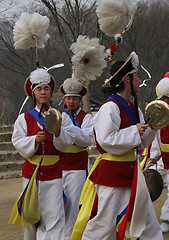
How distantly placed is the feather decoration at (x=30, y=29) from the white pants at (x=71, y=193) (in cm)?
169

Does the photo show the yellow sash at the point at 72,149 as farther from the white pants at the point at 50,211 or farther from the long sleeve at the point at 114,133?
the long sleeve at the point at 114,133

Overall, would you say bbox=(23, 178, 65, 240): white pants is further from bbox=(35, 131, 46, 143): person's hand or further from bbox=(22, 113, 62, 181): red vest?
bbox=(35, 131, 46, 143): person's hand

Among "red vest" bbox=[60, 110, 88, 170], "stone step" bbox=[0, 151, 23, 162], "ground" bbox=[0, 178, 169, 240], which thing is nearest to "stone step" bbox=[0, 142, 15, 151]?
"stone step" bbox=[0, 151, 23, 162]

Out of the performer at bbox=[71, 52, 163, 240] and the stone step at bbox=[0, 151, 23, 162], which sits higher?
the performer at bbox=[71, 52, 163, 240]

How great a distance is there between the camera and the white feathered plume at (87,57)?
4.60m

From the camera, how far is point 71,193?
503 centimetres

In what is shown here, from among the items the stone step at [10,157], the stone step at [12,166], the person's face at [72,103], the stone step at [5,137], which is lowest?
the stone step at [12,166]

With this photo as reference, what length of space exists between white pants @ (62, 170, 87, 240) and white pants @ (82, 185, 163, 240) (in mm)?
1495

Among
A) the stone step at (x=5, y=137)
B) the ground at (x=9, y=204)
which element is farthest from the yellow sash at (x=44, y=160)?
the stone step at (x=5, y=137)

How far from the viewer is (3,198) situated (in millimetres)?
8406

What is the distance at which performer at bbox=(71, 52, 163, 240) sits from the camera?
3293mm

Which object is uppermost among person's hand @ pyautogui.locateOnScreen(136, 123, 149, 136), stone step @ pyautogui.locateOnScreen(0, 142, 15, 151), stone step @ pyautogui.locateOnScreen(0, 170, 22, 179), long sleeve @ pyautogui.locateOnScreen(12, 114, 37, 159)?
person's hand @ pyautogui.locateOnScreen(136, 123, 149, 136)

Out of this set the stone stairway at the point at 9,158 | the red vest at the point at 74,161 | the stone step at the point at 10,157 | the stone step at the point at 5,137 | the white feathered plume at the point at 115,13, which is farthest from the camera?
the stone step at the point at 5,137

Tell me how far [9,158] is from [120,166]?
9150mm
